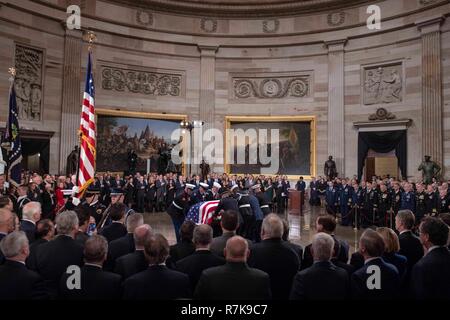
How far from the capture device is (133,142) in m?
23.0

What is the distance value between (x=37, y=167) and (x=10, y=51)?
6.10 metres

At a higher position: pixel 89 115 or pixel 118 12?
pixel 118 12

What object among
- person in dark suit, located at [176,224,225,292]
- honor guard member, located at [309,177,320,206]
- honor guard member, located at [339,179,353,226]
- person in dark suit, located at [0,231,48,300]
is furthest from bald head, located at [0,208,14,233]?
honor guard member, located at [309,177,320,206]

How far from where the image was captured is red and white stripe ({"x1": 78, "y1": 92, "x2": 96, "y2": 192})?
7824mm

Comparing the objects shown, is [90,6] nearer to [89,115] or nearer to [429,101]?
[89,115]

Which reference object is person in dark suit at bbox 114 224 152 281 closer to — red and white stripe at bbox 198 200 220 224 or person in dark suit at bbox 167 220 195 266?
person in dark suit at bbox 167 220 195 266

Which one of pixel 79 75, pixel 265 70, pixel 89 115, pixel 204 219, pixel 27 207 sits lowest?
pixel 204 219

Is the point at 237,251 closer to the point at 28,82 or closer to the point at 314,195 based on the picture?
the point at 314,195

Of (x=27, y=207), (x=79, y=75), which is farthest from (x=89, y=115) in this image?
(x=79, y=75)

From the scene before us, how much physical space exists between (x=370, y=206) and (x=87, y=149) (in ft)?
34.6

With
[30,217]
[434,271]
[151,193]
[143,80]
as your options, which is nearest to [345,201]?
[151,193]

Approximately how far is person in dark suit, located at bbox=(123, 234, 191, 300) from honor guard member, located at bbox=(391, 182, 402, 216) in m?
11.5

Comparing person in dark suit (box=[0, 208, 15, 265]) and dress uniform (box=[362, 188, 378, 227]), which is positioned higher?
person in dark suit (box=[0, 208, 15, 265])
